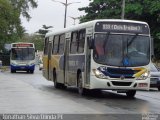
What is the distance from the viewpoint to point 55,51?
27359mm

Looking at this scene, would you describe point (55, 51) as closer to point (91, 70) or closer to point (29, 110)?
point (91, 70)

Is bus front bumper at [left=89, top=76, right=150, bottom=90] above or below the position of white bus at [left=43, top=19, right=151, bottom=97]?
below

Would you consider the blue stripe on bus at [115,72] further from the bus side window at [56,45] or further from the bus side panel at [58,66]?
the bus side window at [56,45]

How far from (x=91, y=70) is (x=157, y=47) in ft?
121

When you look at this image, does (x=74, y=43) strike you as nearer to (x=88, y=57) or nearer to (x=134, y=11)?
(x=88, y=57)

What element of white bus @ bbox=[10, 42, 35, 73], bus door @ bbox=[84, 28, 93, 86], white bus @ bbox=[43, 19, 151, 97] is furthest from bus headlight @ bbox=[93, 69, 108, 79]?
white bus @ bbox=[10, 42, 35, 73]

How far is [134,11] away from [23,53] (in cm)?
1291

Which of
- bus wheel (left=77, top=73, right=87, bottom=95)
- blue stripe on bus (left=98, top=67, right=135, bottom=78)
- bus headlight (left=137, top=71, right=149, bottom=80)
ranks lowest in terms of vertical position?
bus wheel (left=77, top=73, right=87, bottom=95)

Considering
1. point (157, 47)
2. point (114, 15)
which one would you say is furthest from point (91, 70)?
point (114, 15)

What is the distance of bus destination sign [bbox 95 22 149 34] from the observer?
68.1 feet

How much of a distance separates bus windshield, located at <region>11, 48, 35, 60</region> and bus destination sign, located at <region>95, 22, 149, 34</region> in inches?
1356

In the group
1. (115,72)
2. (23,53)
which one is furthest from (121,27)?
(23,53)

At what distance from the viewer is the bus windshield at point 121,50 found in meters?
20.5

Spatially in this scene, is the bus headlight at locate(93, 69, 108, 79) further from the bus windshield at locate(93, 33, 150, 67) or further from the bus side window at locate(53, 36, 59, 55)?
the bus side window at locate(53, 36, 59, 55)
